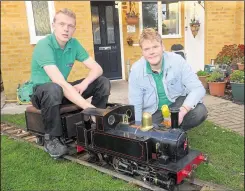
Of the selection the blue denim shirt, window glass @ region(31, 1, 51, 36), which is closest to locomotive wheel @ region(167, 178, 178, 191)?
the blue denim shirt

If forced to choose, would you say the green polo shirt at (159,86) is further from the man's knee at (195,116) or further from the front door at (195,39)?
the front door at (195,39)

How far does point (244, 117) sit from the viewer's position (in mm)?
5023

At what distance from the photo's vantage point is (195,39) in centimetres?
895

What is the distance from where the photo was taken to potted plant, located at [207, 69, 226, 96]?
673 cm

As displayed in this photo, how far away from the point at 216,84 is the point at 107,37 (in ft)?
11.6

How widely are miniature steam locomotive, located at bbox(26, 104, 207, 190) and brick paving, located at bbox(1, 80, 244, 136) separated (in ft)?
6.53

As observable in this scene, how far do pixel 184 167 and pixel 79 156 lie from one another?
4.75ft

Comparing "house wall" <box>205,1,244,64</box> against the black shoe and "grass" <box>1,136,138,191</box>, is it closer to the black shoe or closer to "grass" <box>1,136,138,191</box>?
the black shoe

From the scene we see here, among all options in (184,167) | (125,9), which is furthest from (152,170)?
(125,9)

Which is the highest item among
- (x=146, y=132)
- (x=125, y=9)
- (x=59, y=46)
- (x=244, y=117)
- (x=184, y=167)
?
(x=125, y=9)

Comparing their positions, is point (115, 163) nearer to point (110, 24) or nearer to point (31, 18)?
point (31, 18)

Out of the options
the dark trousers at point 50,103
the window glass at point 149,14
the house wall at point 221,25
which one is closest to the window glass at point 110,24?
the window glass at point 149,14

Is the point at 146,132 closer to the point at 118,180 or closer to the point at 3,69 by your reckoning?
the point at 118,180

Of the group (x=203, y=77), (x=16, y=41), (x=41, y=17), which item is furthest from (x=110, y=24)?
(x=203, y=77)
